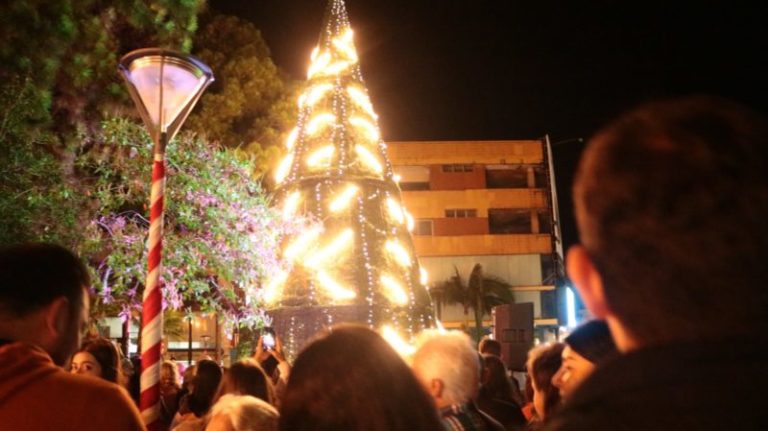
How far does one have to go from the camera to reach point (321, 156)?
925cm

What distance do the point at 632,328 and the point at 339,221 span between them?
7.98m

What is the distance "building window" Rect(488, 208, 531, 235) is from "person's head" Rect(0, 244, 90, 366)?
38605mm

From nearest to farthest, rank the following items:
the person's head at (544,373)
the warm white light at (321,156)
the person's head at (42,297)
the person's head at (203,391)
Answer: the person's head at (42,297), the person's head at (544,373), the person's head at (203,391), the warm white light at (321,156)

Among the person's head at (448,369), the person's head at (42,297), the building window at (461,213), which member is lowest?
the person's head at (448,369)

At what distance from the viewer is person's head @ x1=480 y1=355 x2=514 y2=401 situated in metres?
5.44

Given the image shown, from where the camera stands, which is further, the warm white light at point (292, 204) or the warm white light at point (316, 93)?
the warm white light at point (316, 93)

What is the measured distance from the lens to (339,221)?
896 cm

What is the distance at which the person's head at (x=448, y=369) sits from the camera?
344 cm

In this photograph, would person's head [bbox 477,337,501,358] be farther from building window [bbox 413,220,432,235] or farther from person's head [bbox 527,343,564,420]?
building window [bbox 413,220,432,235]

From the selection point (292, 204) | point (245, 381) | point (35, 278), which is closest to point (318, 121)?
point (292, 204)

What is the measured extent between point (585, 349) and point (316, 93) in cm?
707

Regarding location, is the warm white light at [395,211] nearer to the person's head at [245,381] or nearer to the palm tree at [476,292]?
the person's head at [245,381]

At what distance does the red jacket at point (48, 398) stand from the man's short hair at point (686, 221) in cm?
176

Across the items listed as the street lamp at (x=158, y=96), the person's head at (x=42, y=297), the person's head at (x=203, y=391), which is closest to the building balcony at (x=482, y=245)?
the street lamp at (x=158, y=96)
